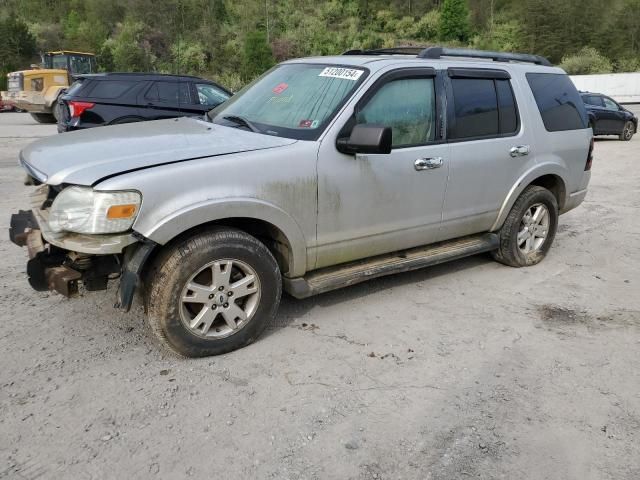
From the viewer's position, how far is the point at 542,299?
450 centimetres

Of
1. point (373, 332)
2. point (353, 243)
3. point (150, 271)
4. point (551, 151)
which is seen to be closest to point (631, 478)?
point (373, 332)

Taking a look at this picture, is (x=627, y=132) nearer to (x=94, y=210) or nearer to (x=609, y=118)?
(x=609, y=118)

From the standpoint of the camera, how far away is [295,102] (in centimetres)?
393

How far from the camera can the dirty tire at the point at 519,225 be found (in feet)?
16.3

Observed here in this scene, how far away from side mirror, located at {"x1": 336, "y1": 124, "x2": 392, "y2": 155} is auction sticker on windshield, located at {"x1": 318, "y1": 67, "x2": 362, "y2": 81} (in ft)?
1.80

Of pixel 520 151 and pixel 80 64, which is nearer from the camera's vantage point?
pixel 520 151

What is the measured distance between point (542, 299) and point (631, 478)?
84.4 inches

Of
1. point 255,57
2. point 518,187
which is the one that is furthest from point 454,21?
point 518,187

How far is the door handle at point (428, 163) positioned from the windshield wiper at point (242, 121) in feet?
3.90

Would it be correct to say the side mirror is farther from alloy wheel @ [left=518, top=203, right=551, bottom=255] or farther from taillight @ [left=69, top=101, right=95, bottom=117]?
taillight @ [left=69, top=101, right=95, bottom=117]

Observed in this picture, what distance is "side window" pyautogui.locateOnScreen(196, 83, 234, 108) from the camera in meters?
11.0

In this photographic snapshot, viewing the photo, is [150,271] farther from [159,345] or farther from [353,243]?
[353,243]

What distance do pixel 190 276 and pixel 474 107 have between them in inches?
107

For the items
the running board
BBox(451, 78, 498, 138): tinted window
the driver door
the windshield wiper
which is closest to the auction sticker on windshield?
the driver door
